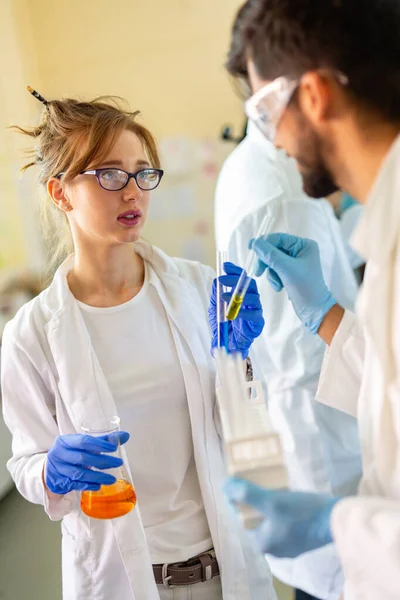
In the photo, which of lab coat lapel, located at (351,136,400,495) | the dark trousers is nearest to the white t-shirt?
lab coat lapel, located at (351,136,400,495)

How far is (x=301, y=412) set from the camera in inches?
66.0

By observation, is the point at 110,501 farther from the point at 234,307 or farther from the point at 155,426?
the point at 234,307

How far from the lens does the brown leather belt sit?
1248 millimetres

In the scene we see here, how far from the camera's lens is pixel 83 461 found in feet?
3.70

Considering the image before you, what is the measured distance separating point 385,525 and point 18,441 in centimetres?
93

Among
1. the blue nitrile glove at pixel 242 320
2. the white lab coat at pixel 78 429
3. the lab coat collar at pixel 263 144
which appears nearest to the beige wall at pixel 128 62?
the lab coat collar at pixel 263 144

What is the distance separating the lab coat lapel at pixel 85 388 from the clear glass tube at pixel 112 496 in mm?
60

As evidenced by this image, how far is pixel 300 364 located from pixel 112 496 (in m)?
0.71

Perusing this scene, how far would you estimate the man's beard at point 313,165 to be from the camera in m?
0.87

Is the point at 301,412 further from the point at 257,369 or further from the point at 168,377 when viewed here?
the point at 168,377

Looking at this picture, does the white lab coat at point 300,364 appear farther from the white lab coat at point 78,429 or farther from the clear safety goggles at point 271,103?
the clear safety goggles at point 271,103

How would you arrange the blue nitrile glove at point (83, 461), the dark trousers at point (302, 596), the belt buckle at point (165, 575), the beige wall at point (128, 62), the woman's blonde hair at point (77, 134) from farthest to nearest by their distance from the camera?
the beige wall at point (128, 62), the dark trousers at point (302, 596), the woman's blonde hair at point (77, 134), the belt buckle at point (165, 575), the blue nitrile glove at point (83, 461)

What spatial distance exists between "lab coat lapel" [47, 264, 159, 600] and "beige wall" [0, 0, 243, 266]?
2094mm

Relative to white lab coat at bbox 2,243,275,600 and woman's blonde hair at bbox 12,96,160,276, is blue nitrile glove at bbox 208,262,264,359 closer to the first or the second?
white lab coat at bbox 2,243,275,600
